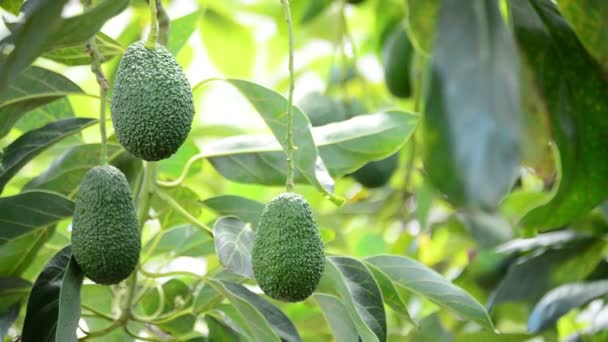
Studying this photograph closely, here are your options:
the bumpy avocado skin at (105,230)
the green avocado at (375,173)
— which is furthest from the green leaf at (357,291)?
the green avocado at (375,173)

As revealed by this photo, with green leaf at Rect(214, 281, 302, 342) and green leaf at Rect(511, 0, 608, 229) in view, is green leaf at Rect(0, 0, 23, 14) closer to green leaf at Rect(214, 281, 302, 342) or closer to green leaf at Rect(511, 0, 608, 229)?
green leaf at Rect(214, 281, 302, 342)

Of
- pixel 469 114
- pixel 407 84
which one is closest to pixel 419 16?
pixel 469 114

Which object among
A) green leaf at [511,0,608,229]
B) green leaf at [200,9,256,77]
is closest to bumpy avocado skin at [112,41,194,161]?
green leaf at [511,0,608,229]

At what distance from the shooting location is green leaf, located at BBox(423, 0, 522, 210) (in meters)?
0.60

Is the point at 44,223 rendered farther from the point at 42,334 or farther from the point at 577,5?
the point at 577,5

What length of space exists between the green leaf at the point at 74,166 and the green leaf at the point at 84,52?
Answer: 0.14 metres

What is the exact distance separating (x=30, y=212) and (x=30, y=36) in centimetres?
45

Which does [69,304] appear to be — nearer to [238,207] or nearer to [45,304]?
[45,304]

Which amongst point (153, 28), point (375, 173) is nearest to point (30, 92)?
point (153, 28)

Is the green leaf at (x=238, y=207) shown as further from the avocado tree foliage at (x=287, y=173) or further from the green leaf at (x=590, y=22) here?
the green leaf at (x=590, y=22)

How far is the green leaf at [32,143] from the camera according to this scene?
1.23 m

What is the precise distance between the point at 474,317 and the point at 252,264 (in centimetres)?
38

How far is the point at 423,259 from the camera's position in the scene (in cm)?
259

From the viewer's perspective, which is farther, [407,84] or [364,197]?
[364,197]
